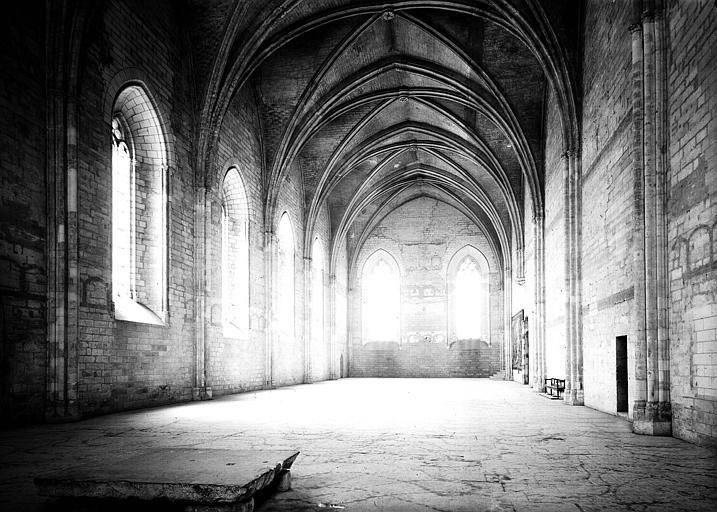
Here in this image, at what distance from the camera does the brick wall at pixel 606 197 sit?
400 inches

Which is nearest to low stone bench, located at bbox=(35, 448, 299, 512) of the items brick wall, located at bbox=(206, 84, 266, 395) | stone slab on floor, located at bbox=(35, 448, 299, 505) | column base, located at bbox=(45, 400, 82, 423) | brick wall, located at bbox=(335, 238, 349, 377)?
stone slab on floor, located at bbox=(35, 448, 299, 505)

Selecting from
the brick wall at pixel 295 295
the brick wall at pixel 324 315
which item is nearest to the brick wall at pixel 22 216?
the brick wall at pixel 295 295

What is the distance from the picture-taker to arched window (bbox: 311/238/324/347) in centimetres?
2586

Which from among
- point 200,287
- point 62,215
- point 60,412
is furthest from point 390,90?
point 60,412

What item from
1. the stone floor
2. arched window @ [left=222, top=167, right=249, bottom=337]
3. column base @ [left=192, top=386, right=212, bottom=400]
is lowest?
column base @ [left=192, top=386, right=212, bottom=400]

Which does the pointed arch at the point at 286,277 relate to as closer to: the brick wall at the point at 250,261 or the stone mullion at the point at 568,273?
the brick wall at the point at 250,261

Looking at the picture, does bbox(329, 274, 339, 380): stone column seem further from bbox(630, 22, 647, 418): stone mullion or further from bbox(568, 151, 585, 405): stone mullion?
bbox(630, 22, 647, 418): stone mullion

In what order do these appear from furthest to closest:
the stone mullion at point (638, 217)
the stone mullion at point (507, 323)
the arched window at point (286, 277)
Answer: the stone mullion at point (507, 323) < the arched window at point (286, 277) < the stone mullion at point (638, 217)

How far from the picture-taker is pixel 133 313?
12.0m

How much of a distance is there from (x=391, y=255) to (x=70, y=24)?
2358cm

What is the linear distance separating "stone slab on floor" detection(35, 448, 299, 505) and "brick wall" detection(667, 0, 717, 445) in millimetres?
5041

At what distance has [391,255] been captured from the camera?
3253 centimetres

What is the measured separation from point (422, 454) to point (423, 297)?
25477mm

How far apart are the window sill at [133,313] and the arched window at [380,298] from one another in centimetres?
2029
